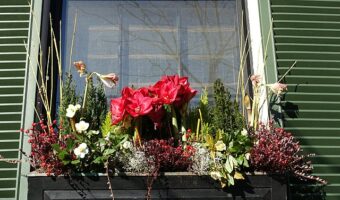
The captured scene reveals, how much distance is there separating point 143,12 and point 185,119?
112 cm

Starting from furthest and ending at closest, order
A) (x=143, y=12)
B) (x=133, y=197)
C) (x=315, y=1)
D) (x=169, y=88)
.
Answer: (x=143, y=12) < (x=315, y=1) < (x=169, y=88) < (x=133, y=197)

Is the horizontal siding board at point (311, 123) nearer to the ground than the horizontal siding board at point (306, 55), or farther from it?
nearer to the ground

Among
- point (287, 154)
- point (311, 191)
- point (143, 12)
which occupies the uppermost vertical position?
point (143, 12)

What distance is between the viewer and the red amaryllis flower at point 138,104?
264 cm

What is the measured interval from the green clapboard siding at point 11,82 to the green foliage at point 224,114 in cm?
122

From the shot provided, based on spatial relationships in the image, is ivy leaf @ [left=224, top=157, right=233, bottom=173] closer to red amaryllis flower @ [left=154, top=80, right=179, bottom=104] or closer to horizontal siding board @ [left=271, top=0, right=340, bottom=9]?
red amaryllis flower @ [left=154, top=80, right=179, bottom=104]

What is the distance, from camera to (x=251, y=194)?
2.54 metres

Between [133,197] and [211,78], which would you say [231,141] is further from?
[211,78]

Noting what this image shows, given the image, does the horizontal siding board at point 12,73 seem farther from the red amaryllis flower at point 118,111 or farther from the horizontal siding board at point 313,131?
the horizontal siding board at point 313,131

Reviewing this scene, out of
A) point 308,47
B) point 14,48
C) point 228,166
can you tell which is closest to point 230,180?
point 228,166

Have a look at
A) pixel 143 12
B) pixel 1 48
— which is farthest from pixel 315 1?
pixel 1 48

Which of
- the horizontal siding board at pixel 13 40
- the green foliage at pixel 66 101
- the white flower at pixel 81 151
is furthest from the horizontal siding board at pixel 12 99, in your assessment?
the white flower at pixel 81 151

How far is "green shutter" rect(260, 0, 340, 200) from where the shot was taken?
2982mm

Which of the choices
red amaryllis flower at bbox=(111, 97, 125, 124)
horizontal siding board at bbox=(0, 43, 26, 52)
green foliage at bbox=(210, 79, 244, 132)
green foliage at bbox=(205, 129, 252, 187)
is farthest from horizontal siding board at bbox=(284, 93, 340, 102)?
horizontal siding board at bbox=(0, 43, 26, 52)
